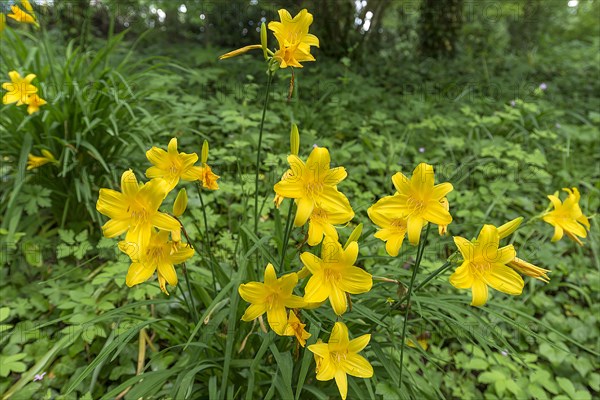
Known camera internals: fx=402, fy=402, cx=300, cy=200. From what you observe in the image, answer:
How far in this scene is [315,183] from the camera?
964 mm

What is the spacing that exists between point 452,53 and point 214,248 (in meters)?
4.88

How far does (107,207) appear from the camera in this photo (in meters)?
0.91

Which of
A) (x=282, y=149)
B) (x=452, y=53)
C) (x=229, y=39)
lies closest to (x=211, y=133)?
(x=282, y=149)

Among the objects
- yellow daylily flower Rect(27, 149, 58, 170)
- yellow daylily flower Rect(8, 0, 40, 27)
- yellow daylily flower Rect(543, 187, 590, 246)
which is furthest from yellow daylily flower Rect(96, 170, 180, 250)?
yellow daylily flower Rect(8, 0, 40, 27)

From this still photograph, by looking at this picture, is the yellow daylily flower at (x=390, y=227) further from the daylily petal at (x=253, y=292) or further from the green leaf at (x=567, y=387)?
the green leaf at (x=567, y=387)

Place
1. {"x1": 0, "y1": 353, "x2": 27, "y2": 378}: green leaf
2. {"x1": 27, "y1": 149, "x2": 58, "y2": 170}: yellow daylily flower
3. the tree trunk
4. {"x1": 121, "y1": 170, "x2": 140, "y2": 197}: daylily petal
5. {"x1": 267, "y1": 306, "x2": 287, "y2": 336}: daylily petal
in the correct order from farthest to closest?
the tree trunk → {"x1": 27, "y1": 149, "x2": 58, "y2": 170}: yellow daylily flower → {"x1": 0, "y1": 353, "x2": 27, "y2": 378}: green leaf → {"x1": 267, "y1": 306, "x2": 287, "y2": 336}: daylily petal → {"x1": 121, "y1": 170, "x2": 140, "y2": 197}: daylily petal

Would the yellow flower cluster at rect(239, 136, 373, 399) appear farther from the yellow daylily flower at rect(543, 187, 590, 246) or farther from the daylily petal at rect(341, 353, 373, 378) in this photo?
the yellow daylily flower at rect(543, 187, 590, 246)

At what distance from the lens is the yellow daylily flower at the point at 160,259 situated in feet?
3.13

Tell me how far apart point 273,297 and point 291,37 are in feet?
2.26

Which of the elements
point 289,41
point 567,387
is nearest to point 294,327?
point 289,41

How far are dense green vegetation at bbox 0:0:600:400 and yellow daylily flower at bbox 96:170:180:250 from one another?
1.01 ft

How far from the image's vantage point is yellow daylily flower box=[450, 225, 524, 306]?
93 cm

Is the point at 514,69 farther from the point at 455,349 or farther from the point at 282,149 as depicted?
the point at 455,349

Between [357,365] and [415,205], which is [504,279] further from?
[357,365]
